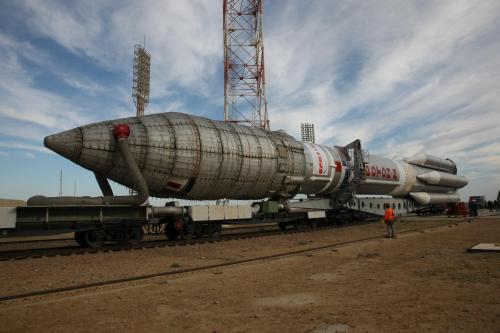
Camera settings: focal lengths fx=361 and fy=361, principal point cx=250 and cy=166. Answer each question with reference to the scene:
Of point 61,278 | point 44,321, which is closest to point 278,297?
point 44,321

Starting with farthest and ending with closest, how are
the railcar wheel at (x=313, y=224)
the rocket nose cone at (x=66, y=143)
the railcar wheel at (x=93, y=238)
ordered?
the railcar wheel at (x=313, y=224) < the railcar wheel at (x=93, y=238) < the rocket nose cone at (x=66, y=143)

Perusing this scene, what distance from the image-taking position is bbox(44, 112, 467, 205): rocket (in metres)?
13.5

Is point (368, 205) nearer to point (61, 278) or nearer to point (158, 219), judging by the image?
point (158, 219)

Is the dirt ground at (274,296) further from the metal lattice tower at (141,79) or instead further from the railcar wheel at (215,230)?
the metal lattice tower at (141,79)

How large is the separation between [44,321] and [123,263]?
17.3ft

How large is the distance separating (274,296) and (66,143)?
10071mm

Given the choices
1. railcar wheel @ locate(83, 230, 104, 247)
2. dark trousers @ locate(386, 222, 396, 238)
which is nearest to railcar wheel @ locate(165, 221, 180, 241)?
railcar wheel @ locate(83, 230, 104, 247)

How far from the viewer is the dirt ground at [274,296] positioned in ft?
15.8

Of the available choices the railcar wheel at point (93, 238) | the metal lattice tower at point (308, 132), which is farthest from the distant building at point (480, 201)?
the railcar wheel at point (93, 238)

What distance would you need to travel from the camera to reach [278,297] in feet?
20.4

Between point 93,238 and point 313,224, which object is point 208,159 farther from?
point 313,224

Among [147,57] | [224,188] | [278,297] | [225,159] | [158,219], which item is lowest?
[278,297]

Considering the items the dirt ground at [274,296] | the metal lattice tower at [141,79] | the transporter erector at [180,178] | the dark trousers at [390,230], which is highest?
the metal lattice tower at [141,79]

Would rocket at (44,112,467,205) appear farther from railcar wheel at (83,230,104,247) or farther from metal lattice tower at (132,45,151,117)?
metal lattice tower at (132,45,151,117)
